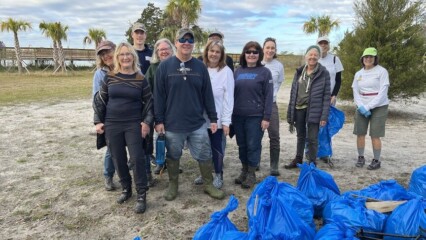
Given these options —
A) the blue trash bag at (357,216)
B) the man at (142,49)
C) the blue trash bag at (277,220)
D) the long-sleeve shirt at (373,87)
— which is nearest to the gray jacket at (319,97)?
the long-sleeve shirt at (373,87)

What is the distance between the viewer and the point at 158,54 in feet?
13.4

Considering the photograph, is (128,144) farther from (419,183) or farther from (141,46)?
(419,183)

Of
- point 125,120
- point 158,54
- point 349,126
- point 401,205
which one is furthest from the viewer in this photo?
point 349,126

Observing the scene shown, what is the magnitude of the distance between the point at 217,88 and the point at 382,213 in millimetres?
1982

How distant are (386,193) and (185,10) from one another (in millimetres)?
19957

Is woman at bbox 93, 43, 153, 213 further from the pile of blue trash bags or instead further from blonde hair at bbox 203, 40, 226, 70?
the pile of blue trash bags

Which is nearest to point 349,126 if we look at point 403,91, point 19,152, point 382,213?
point 403,91

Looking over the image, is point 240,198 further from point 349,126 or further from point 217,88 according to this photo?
point 349,126

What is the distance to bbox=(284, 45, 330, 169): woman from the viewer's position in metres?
4.38

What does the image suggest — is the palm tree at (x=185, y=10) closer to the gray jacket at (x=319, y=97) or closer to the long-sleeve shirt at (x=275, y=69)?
the long-sleeve shirt at (x=275, y=69)

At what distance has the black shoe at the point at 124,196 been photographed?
12.3 feet

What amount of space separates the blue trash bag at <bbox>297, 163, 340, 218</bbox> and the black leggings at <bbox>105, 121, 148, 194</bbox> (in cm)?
158

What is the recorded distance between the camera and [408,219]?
8.29ft

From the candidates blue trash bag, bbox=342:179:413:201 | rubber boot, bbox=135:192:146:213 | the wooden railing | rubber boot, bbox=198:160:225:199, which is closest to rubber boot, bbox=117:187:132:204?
rubber boot, bbox=135:192:146:213
